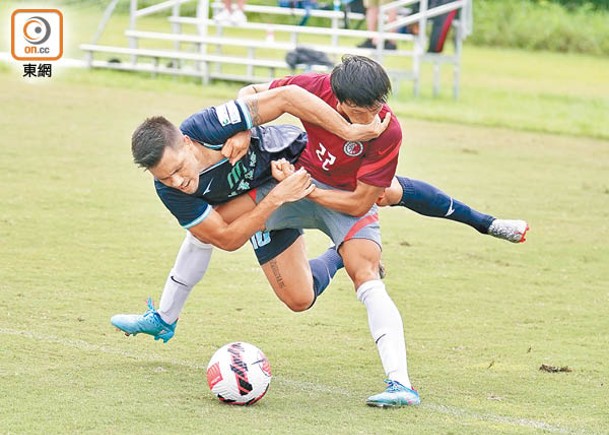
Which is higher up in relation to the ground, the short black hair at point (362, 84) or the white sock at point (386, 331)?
the short black hair at point (362, 84)

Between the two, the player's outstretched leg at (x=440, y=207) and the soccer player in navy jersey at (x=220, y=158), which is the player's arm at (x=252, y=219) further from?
the player's outstretched leg at (x=440, y=207)

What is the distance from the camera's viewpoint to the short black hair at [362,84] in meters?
5.81

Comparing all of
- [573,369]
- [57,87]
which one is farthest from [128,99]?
[573,369]

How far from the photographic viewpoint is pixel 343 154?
20.6ft

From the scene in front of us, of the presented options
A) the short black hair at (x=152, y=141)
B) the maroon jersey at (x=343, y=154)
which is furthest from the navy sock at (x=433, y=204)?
the short black hair at (x=152, y=141)

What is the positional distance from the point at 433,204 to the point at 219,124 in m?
1.71

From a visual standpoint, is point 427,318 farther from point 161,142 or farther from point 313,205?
point 161,142

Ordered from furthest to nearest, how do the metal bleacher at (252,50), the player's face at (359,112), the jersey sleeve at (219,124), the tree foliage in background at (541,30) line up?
the tree foliage in background at (541,30) → the metal bleacher at (252,50) → the jersey sleeve at (219,124) → the player's face at (359,112)

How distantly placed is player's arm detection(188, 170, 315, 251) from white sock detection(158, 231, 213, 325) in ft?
1.59

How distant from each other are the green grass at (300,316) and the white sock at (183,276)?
0.81ft

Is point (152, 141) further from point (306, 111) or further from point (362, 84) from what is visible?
point (362, 84)


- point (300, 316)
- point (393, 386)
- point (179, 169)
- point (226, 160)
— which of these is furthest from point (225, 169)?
point (300, 316)

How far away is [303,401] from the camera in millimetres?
5820

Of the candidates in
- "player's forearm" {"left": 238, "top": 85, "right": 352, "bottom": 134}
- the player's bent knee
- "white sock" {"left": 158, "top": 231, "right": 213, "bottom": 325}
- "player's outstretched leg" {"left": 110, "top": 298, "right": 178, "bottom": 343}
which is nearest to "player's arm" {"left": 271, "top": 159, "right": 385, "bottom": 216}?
"player's forearm" {"left": 238, "top": 85, "right": 352, "bottom": 134}
